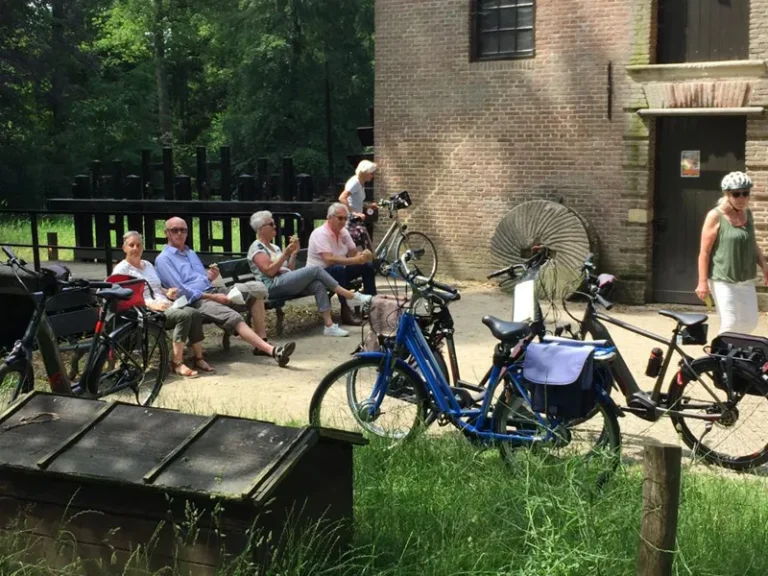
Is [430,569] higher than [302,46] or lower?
lower

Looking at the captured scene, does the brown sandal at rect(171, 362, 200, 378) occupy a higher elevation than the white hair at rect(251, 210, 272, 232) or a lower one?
lower

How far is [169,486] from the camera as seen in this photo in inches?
157

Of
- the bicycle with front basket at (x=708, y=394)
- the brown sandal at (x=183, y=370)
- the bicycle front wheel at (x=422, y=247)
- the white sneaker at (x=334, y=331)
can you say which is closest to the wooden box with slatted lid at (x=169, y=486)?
the bicycle with front basket at (x=708, y=394)

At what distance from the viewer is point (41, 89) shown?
37500mm

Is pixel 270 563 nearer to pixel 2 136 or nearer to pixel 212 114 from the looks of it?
pixel 2 136

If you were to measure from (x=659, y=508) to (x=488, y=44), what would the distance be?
12.1m

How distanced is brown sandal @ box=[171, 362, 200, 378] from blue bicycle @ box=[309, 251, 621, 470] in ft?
8.61

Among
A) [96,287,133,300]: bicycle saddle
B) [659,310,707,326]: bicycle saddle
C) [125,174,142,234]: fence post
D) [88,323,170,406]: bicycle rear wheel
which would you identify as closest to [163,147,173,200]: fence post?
[125,174,142,234]: fence post

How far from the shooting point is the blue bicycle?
5910 mm

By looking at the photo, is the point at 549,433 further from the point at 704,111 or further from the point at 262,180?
the point at 262,180

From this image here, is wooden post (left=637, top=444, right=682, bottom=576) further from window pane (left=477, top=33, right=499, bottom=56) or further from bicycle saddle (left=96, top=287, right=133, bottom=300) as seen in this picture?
window pane (left=477, top=33, right=499, bottom=56)

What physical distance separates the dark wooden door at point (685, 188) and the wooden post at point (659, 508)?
411 inches

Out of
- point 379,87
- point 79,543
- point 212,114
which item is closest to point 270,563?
point 79,543

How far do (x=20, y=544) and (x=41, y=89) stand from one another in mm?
35366
